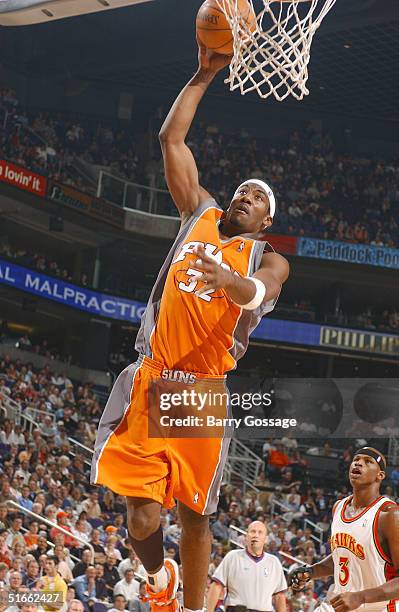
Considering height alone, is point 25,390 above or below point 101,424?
above

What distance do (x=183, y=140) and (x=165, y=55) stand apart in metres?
20.5

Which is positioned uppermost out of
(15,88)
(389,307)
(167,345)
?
(15,88)

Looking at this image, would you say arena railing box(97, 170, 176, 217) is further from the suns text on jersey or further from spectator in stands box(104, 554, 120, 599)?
the suns text on jersey

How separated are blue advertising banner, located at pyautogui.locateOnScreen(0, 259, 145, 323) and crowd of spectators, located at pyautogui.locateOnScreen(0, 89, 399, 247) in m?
2.58

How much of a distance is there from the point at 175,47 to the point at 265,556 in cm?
1823

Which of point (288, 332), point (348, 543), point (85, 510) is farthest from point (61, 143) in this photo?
point (348, 543)

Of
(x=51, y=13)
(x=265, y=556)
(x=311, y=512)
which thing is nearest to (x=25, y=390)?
(x=311, y=512)

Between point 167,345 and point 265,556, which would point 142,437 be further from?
point 265,556

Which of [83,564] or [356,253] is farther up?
[356,253]

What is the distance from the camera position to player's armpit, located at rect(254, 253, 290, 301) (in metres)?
4.23

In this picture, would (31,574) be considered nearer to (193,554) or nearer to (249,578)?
(249,578)

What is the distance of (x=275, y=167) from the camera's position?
25797mm

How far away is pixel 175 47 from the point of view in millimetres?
24078

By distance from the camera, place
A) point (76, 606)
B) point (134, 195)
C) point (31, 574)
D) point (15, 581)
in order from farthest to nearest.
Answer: point (134, 195)
point (31, 574)
point (15, 581)
point (76, 606)
